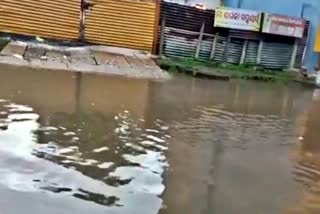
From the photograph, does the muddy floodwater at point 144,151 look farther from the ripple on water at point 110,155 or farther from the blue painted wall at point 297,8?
the blue painted wall at point 297,8

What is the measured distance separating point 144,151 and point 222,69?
412 inches

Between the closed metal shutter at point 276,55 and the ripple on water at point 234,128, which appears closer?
the ripple on water at point 234,128

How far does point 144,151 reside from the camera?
620 centimetres

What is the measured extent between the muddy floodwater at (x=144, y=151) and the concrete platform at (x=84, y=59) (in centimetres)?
128

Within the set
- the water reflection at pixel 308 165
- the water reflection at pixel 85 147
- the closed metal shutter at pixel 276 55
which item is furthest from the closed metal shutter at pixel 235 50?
the water reflection at pixel 85 147

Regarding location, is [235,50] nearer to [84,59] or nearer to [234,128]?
[84,59]

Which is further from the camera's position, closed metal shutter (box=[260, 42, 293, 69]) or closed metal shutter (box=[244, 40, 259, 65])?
closed metal shutter (box=[260, 42, 293, 69])

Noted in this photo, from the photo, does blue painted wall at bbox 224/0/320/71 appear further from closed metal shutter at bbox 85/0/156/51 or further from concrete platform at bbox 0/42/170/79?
concrete platform at bbox 0/42/170/79

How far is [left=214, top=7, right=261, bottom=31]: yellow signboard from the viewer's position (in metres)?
17.4

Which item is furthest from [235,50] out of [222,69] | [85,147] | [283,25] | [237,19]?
[85,147]

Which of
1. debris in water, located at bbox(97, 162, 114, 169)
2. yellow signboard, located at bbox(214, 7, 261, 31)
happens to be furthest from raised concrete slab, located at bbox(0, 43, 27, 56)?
debris in water, located at bbox(97, 162, 114, 169)

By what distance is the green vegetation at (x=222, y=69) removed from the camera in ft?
49.1

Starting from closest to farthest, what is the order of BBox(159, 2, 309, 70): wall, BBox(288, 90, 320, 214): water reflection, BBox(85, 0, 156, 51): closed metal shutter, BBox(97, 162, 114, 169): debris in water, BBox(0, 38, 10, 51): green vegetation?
BBox(288, 90, 320, 214): water reflection, BBox(97, 162, 114, 169): debris in water, BBox(0, 38, 10, 51): green vegetation, BBox(85, 0, 156, 51): closed metal shutter, BBox(159, 2, 309, 70): wall

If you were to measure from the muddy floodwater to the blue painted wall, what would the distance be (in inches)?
339
